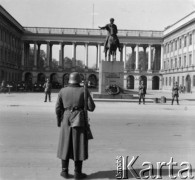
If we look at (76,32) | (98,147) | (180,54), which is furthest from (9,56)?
(98,147)

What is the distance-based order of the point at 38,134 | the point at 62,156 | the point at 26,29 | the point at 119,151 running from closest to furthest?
the point at 62,156, the point at 119,151, the point at 38,134, the point at 26,29

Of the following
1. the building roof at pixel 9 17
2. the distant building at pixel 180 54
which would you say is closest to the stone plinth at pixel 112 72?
the distant building at pixel 180 54

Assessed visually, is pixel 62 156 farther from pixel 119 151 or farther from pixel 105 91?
pixel 105 91

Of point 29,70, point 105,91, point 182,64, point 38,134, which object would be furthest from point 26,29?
point 38,134

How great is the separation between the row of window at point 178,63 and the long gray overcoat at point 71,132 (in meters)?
66.9

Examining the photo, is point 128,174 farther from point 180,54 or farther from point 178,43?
point 178,43

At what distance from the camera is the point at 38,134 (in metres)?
11.0

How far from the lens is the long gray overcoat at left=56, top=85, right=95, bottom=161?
251 inches

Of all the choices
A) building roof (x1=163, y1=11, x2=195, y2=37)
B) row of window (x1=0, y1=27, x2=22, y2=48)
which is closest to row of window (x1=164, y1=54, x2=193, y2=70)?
building roof (x1=163, y1=11, x2=195, y2=37)

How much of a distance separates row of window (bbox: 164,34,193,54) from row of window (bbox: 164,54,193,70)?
8.74 feet

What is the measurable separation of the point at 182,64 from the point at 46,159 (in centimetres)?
7233

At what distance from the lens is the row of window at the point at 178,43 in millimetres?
73137

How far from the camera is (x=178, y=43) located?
81.1 meters

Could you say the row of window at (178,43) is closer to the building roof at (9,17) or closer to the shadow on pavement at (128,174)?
the building roof at (9,17)
